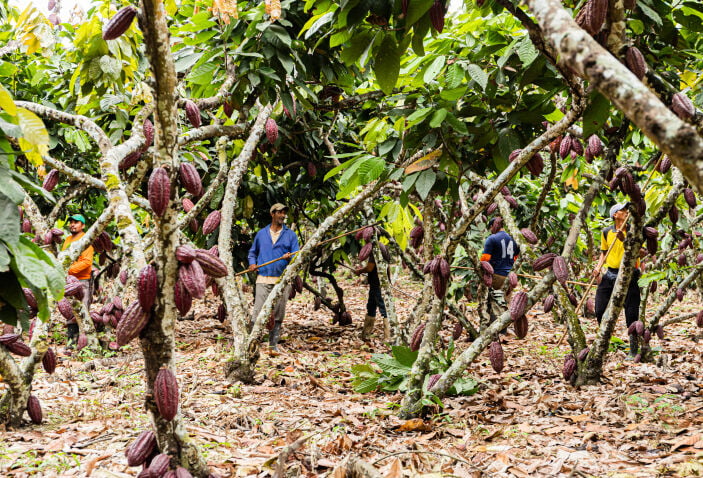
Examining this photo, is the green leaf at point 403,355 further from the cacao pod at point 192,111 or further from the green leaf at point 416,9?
the green leaf at point 416,9

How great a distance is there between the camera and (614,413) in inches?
111

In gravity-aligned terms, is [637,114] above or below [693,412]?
above

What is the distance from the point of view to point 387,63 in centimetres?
183

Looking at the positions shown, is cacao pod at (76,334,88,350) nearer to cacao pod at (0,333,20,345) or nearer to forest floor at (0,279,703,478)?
forest floor at (0,279,703,478)

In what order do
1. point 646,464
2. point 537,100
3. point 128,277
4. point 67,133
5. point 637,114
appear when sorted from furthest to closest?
1. point 128,277
2. point 67,133
3. point 537,100
4. point 646,464
5. point 637,114

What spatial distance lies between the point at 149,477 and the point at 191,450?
131 mm

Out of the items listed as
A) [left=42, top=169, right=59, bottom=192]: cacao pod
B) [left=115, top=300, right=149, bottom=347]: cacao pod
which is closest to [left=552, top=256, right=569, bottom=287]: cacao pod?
[left=115, top=300, right=149, bottom=347]: cacao pod

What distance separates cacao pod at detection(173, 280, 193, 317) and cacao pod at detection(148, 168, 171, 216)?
0.64ft

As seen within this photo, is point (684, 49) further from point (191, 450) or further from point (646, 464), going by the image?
point (191, 450)

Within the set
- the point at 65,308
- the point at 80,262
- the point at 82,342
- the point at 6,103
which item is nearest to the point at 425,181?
the point at 6,103

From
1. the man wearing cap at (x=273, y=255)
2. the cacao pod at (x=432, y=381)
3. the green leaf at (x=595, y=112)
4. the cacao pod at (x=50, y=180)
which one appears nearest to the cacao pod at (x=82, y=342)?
the man wearing cap at (x=273, y=255)

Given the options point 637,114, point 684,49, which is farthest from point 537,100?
point 637,114

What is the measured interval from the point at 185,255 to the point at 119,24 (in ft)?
2.50

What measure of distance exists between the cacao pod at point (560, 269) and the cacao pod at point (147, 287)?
6.83 feet
